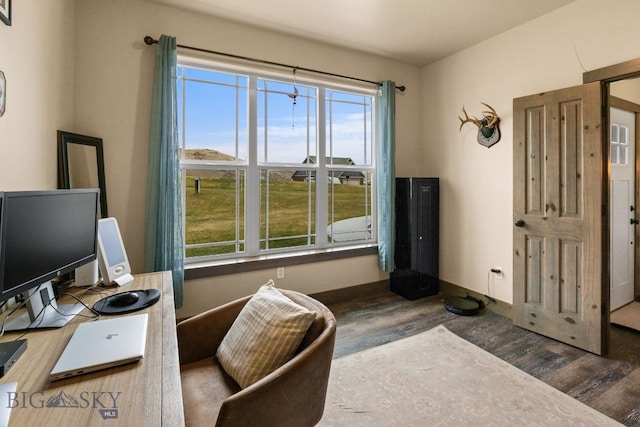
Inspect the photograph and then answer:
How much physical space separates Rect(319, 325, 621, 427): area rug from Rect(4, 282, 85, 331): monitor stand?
4.49ft

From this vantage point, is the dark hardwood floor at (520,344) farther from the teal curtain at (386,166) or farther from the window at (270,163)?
the window at (270,163)

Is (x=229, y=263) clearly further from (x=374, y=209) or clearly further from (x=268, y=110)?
(x=374, y=209)

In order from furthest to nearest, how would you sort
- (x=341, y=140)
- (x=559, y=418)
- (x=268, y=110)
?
1. (x=341, y=140)
2. (x=268, y=110)
3. (x=559, y=418)

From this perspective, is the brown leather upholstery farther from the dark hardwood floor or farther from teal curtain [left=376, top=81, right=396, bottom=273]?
teal curtain [left=376, top=81, right=396, bottom=273]

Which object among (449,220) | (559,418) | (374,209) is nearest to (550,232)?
Result: (449,220)

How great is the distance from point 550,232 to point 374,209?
1.73 m

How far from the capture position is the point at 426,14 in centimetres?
271

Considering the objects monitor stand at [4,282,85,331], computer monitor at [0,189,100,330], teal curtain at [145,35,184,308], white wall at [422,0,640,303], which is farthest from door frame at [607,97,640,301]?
monitor stand at [4,282,85,331]

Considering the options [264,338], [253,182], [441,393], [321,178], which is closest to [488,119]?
[321,178]

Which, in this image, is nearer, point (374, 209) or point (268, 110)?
point (268, 110)

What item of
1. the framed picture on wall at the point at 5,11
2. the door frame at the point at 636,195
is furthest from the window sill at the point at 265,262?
the door frame at the point at 636,195

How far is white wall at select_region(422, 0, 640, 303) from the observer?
2381 mm

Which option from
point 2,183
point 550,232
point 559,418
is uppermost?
point 2,183

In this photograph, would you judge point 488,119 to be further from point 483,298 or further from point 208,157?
point 208,157
